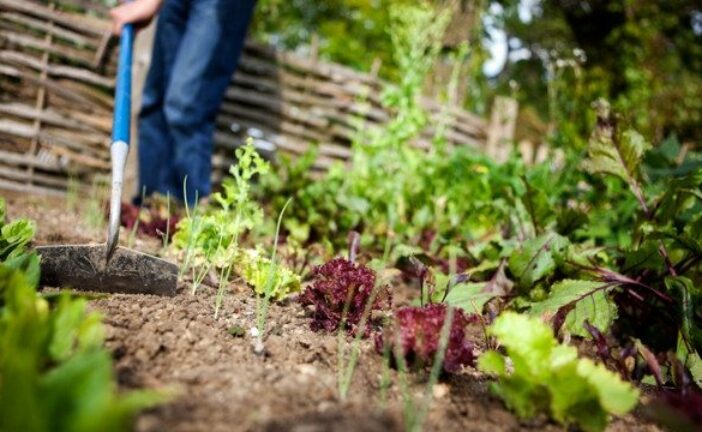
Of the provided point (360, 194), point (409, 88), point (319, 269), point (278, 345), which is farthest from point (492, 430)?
point (409, 88)

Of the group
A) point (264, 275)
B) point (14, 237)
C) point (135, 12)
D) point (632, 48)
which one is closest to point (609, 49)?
point (632, 48)

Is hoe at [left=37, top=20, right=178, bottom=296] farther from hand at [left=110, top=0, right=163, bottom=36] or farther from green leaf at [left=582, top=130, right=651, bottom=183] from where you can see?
green leaf at [left=582, top=130, right=651, bottom=183]

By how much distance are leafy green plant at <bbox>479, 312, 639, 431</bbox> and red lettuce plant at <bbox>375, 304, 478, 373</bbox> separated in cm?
12

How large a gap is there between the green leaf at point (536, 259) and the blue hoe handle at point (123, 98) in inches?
55.6

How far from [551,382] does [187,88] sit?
251 centimetres

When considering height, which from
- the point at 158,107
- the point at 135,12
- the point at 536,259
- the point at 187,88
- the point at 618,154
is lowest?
the point at 536,259

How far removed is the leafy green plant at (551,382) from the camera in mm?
1023

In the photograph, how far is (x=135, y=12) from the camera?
Result: 97.3 inches

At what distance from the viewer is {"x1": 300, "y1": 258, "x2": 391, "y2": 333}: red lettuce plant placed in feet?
4.95

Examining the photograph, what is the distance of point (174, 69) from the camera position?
3000 mm

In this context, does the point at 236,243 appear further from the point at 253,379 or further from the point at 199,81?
the point at 199,81

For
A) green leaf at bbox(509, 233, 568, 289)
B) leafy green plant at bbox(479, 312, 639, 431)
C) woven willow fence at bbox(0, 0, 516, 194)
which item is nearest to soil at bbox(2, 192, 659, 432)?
leafy green plant at bbox(479, 312, 639, 431)

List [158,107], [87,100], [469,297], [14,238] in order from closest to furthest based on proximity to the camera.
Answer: [14,238], [469,297], [158,107], [87,100]

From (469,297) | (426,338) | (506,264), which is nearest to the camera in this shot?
(426,338)
